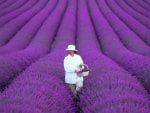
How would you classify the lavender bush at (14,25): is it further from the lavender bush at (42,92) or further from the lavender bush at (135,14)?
the lavender bush at (42,92)

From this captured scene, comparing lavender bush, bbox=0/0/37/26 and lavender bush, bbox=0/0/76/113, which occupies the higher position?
lavender bush, bbox=0/0/37/26

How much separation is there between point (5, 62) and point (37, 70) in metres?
2.04

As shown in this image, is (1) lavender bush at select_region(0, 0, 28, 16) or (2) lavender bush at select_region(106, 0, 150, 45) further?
(1) lavender bush at select_region(0, 0, 28, 16)

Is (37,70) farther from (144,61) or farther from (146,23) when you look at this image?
(146,23)

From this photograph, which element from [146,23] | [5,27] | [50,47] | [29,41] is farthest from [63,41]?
[146,23]

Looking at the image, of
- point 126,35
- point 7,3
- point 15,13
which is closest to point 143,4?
point 15,13

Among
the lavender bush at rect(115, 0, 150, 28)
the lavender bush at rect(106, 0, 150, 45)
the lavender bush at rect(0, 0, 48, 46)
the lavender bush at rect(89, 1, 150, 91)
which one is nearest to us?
the lavender bush at rect(89, 1, 150, 91)

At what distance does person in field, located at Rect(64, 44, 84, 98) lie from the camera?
10.1m

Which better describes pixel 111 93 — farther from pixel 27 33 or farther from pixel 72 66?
pixel 27 33

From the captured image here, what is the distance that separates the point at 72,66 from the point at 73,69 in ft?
0.29

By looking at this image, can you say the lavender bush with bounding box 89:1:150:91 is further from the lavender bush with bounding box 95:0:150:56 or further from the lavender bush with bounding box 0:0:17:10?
A: the lavender bush with bounding box 0:0:17:10

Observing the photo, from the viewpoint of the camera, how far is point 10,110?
240 inches

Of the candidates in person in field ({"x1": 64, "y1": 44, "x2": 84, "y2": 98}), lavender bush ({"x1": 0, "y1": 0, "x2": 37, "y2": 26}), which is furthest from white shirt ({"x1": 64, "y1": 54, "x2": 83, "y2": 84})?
lavender bush ({"x1": 0, "y1": 0, "x2": 37, "y2": 26})

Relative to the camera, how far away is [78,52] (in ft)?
54.2
